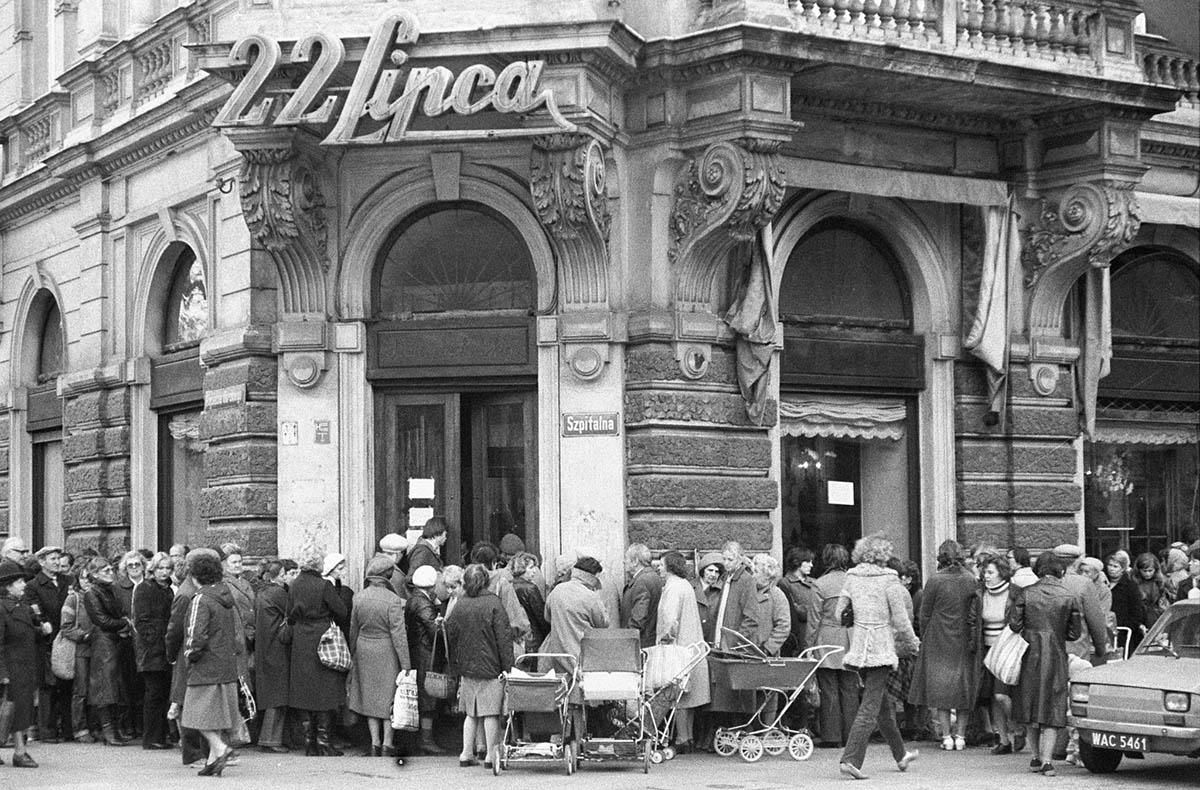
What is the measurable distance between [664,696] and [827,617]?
1.70 meters

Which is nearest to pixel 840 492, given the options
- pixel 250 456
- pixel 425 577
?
pixel 425 577

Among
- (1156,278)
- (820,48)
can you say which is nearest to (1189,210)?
(1156,278)

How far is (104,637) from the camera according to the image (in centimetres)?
1830

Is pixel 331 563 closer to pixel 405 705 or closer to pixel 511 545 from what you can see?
pixel 405 705

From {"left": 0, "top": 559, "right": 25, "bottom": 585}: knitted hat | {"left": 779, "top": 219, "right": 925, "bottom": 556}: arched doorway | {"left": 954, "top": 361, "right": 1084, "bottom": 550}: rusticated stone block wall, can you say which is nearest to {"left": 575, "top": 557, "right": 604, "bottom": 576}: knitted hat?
{"left": 779, "top": 219, "right": 925, "bottom": 556}: arched doorway

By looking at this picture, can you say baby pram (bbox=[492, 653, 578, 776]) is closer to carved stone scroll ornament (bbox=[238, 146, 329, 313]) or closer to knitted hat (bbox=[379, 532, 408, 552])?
knitted hat (bbox=[379, 532, 408, 552])

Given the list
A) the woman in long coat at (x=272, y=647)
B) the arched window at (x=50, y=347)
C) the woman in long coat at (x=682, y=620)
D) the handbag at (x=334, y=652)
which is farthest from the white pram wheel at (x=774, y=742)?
the arched window at (x=50, y=347)

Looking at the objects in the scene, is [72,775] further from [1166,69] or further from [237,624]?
[1166,69]

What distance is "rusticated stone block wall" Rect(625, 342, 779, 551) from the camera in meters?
18.4

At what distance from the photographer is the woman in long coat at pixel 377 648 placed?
16.8m

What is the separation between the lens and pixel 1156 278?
75.2 ft

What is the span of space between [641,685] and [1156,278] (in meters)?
9.75

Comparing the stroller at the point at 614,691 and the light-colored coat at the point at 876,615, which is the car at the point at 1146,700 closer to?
the light-colored coat at the point at 876,615

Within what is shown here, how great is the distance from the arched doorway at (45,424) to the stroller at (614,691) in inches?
438
